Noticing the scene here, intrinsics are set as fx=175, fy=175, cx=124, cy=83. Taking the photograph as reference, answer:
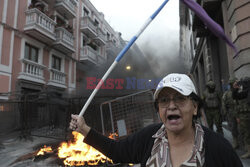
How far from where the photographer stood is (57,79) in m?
13.1

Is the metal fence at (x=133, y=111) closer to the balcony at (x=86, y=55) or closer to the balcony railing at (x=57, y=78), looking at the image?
the balcony railing at (x=57, y=78)

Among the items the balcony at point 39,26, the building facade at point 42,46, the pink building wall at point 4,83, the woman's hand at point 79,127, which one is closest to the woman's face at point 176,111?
the woman's hand at point 79,127

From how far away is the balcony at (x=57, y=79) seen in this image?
12.4 meters

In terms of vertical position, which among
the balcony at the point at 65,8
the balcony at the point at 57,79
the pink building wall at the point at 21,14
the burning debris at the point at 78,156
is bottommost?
the burning debris at the point at 78,156

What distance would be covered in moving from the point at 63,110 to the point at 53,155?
312cm

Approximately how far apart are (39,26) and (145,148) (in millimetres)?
11520

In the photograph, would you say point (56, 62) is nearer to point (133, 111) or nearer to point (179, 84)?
point (133, 111)

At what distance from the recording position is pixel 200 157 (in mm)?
1064

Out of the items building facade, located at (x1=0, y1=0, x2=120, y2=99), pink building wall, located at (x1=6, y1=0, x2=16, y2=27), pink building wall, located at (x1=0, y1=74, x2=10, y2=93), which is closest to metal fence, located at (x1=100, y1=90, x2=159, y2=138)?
building facade, located at (x1=0, y1=0, x2=120, y2=99)

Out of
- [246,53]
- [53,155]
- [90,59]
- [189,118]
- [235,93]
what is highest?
[90,59]

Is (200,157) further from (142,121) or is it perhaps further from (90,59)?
(90,59)

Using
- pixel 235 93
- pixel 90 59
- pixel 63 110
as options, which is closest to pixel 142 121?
pixel 235 93

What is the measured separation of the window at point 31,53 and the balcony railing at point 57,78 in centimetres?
138

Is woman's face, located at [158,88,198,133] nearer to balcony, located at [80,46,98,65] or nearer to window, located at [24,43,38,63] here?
window, located at [24,43,38,63]
